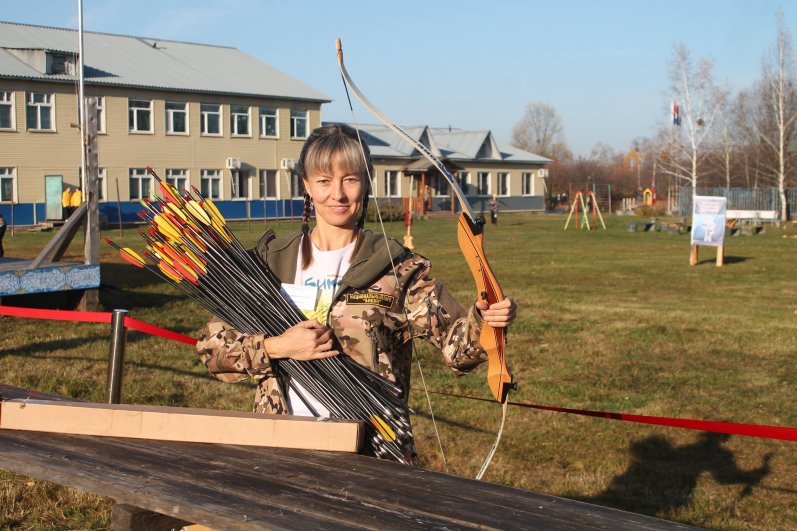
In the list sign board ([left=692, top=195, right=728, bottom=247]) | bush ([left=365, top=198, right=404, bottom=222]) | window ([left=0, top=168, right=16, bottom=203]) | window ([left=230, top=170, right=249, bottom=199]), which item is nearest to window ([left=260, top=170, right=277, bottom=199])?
window ([left=230, top=170, right=249, bottom=199])

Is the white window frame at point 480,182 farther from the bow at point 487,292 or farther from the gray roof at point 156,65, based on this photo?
the bow at point 487,292

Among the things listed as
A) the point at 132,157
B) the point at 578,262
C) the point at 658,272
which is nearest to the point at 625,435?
the point at 658,272

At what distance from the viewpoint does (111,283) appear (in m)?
15.6

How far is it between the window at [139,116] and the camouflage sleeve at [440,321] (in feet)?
138

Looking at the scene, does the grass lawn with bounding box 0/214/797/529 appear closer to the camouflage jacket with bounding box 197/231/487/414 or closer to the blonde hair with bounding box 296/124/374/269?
the camouflage jacket with bounding box 197/231/487/414

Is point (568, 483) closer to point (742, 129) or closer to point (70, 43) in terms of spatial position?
point (70, 43)

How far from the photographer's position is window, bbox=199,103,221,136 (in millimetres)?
45406

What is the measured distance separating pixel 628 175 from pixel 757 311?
84.6 meters

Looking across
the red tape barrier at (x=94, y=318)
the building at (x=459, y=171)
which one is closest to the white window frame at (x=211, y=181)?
the building at (x=459, y=171)

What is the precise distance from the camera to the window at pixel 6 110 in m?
38.6

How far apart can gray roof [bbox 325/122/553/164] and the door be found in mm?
19867

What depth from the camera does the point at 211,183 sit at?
4603cm

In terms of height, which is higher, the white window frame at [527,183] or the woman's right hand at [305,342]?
the white window frame at [527,183]

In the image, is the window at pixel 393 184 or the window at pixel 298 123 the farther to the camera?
the window at pixel 393 184
